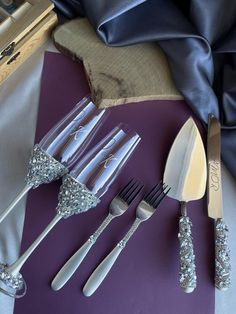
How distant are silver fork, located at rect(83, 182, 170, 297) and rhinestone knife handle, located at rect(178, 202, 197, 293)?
1.5 inches

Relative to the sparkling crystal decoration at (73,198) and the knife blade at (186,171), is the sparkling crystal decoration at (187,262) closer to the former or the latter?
the knife blade at (186,171)

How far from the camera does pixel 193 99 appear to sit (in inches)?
23.1

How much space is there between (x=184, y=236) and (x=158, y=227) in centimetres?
3

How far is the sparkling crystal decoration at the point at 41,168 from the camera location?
1.63 ft

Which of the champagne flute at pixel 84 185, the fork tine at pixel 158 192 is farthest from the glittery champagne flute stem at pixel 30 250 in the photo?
the fork tine at pixel 158 192

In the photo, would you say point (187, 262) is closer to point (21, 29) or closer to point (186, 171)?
point (186, 171)

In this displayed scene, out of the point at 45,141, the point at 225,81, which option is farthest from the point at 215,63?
the point at 45,141

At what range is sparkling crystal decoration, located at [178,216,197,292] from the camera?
1.60ft

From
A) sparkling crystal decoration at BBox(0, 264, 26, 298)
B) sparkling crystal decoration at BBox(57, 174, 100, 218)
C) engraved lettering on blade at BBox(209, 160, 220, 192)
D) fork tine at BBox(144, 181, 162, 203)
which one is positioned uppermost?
sparkling crystal decoration at BBox(57, 174, 100, 218)

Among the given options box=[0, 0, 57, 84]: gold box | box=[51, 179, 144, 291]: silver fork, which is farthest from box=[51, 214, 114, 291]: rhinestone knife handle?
box=[0, 0, 57, 84]: gold box

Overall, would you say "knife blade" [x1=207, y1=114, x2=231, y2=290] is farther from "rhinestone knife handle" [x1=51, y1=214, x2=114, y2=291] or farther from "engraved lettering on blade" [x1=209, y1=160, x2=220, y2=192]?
"rhinestone knife handle" [x1=51, y1=214, x2=114, y2=291]

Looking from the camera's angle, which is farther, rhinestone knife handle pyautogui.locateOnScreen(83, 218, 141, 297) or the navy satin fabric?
the navy satin fabric

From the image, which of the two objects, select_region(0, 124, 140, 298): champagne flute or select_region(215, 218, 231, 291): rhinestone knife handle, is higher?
select_region(0, 124, 140, 298): champagne flute

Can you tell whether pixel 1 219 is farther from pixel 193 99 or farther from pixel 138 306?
pixel 193 99
